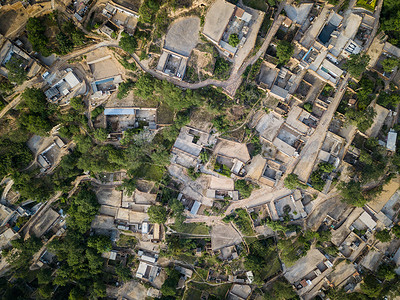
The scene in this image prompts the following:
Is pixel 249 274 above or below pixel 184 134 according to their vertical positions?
below

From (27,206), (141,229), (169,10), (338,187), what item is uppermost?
(169,10)

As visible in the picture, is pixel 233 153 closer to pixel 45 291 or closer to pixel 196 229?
pixel 196 229

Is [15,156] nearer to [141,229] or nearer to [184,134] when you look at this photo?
[141,229]

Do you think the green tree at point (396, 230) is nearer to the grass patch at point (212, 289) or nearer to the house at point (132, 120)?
the grass patch at point (212, 289)

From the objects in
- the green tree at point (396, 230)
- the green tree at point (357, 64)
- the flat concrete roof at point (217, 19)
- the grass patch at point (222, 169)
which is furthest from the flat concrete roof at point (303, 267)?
the flat concrete roof at point (217, 19)

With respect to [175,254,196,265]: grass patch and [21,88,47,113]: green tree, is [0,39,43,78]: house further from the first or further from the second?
[175,254,196,265]: grass patch

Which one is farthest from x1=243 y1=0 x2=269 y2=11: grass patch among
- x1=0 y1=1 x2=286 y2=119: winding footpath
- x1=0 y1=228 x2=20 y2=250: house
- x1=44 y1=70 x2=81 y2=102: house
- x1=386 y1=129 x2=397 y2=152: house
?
x1=0 y1=228 x2=20 y2=250: house

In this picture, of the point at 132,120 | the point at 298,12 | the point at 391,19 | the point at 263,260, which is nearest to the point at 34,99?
the point at 132,120

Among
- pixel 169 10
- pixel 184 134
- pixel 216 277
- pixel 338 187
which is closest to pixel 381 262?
pixel 338 187
